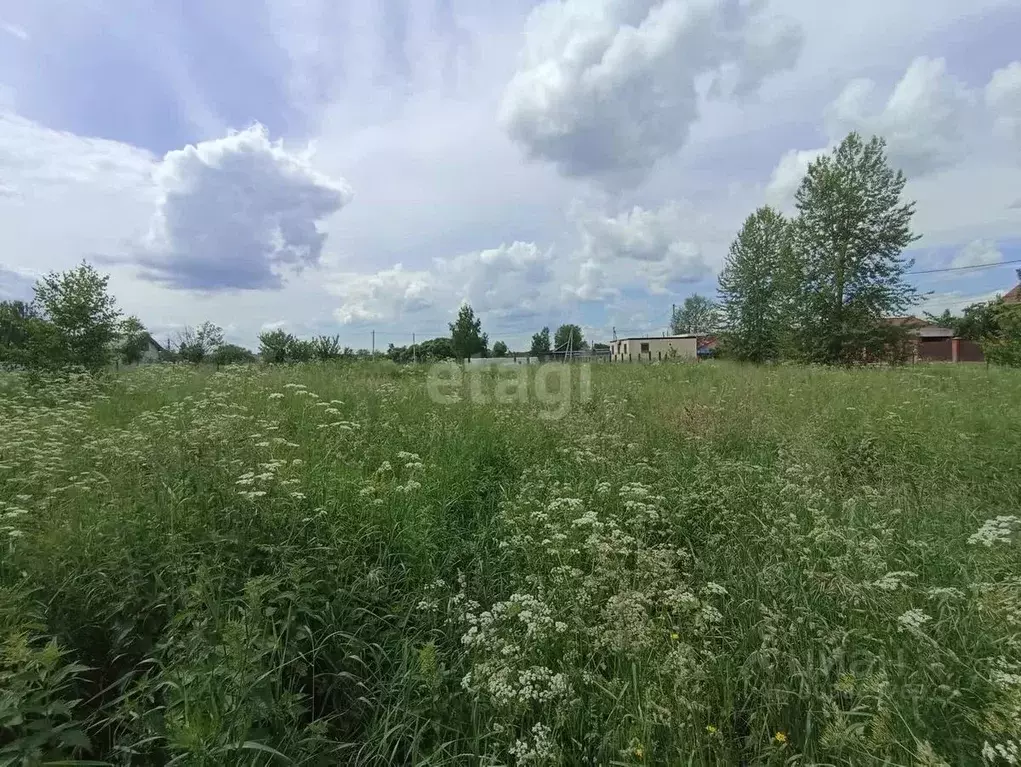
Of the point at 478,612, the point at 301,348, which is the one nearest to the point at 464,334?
the point at 301,348

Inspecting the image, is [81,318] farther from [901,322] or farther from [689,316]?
[689,316]

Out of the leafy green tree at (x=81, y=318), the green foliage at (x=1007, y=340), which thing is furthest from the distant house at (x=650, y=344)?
the leafy green tree at (x=81, y=318)

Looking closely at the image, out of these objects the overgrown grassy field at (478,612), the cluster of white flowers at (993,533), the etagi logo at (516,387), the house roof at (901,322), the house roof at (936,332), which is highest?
the house roof at (936,332)

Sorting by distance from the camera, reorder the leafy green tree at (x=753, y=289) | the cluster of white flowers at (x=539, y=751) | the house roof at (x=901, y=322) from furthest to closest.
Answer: the leafy green tree at (x=753, y=289) → the house roof at (x=901, y=322) → the cluster of white flowers at (x=539, y=751)

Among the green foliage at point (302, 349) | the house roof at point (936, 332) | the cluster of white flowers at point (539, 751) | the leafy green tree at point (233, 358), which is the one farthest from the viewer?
the house roof at point (936, 332)

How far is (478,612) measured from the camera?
242 centimetres

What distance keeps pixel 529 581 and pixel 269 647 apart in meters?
1.27

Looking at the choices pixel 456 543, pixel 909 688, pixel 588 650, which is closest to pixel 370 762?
pixel 588 650

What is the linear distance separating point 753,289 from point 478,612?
3219 cm

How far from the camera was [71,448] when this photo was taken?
3.58 m

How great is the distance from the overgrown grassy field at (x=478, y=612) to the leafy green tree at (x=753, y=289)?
1061 inches

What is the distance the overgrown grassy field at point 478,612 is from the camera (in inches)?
62.9

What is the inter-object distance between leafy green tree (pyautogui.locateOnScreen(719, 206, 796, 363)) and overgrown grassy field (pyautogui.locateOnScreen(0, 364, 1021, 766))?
2694 centimetres

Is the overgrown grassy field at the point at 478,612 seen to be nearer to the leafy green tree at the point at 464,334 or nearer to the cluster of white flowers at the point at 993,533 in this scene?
the cluster of white flowers at the point at 993,533
